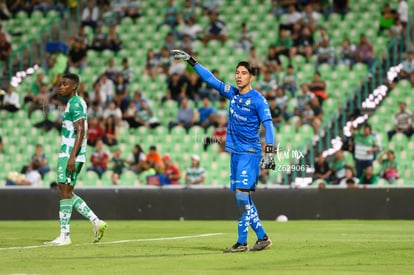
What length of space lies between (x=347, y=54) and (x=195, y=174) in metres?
5.99

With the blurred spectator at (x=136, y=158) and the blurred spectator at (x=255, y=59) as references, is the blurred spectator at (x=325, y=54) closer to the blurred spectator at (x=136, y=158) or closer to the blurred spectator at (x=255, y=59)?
the blurred spectator at (x=255, y=59)

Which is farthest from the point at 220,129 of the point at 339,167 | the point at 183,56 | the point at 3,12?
the point at 183,56

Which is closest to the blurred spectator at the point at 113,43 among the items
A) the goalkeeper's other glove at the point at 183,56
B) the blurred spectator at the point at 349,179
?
the blurred spectator at the point at 349,179

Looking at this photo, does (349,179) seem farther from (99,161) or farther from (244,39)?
(244,39)

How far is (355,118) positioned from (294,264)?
15631mm

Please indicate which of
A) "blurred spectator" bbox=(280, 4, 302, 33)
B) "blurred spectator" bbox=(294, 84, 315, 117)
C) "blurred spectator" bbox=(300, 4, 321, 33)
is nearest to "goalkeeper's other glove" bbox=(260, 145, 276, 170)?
"blurred spectator" bbox=(294, 84, 315, 117)

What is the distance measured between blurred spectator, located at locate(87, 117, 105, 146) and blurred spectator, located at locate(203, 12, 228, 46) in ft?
14.6

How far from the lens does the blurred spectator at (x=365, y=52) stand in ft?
94.2

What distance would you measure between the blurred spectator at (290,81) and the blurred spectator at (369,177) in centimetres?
382

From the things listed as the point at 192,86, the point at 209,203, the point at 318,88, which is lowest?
the point at 209,203

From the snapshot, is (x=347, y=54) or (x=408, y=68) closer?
(x=408, y=68)

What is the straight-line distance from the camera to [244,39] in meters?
30.4

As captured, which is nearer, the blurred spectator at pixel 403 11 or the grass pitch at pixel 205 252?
the grass pitch at pixel 205 252

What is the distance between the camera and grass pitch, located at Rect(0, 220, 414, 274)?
11.1m
